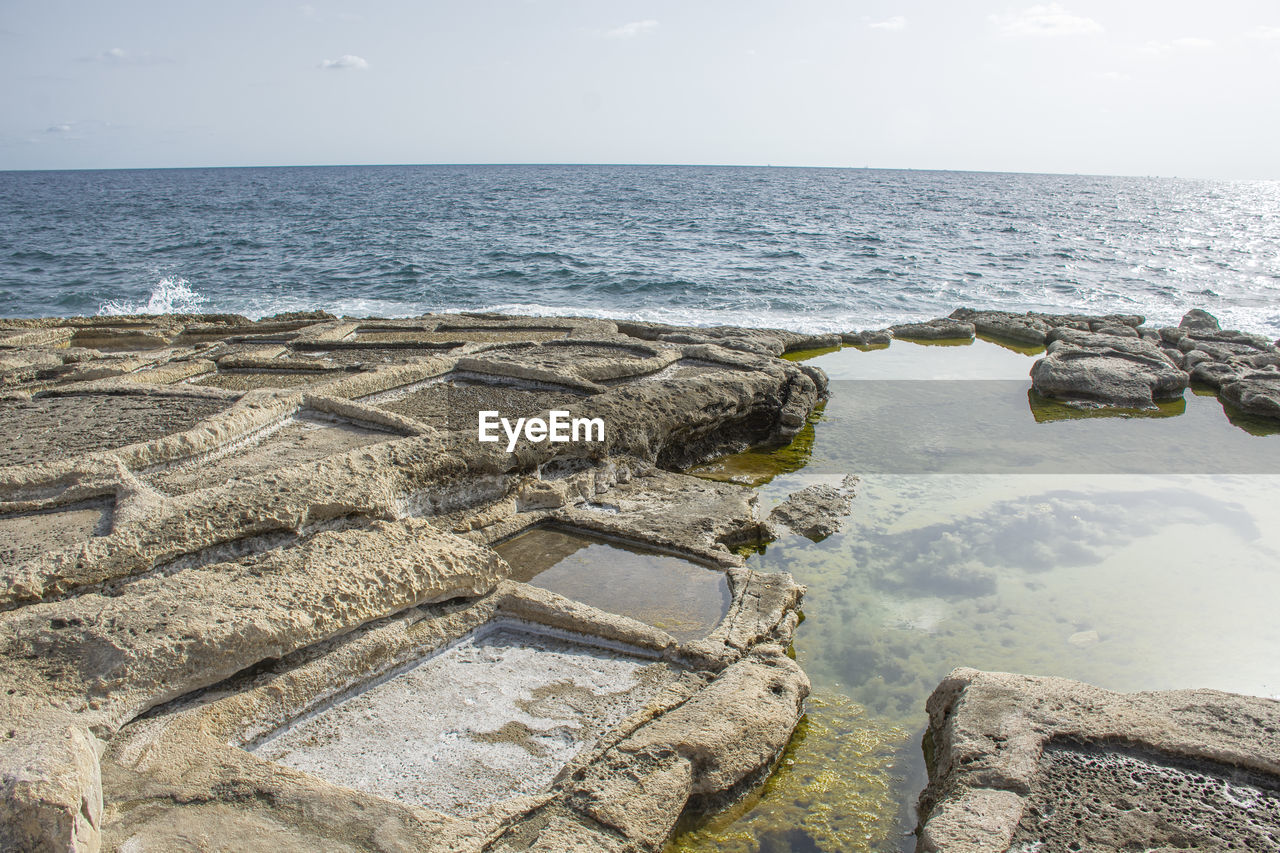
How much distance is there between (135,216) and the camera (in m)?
31.6

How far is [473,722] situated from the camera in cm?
278

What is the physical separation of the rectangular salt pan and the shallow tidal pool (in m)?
0.52

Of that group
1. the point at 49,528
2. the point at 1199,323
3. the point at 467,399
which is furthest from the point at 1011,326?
the point at 49,528

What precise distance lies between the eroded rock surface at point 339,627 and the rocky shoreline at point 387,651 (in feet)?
0.04

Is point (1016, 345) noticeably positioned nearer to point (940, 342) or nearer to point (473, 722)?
point (940, 342)

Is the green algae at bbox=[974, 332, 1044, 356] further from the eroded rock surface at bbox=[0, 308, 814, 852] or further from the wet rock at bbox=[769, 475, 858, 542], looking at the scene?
the eroded rock surface at bbox=[0, 308, 814, 852]

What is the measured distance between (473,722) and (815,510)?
115 inches

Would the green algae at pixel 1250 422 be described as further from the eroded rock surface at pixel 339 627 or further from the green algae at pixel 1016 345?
the eroded rock surface at pixel 339 627

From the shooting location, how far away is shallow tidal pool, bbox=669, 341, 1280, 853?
3.04 meters

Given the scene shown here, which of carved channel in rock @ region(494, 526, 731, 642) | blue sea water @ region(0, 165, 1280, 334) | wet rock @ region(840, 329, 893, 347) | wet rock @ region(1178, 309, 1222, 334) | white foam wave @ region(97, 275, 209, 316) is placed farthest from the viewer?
blue sea water @ region(0, 165, 1280, 334)

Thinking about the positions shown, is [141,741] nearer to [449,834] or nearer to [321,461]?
[449,834]

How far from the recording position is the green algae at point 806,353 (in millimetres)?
10031

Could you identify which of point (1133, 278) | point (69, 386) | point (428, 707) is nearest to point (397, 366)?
point (69, 386)

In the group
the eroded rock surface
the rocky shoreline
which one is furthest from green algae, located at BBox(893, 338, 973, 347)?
the eroded rock surface
